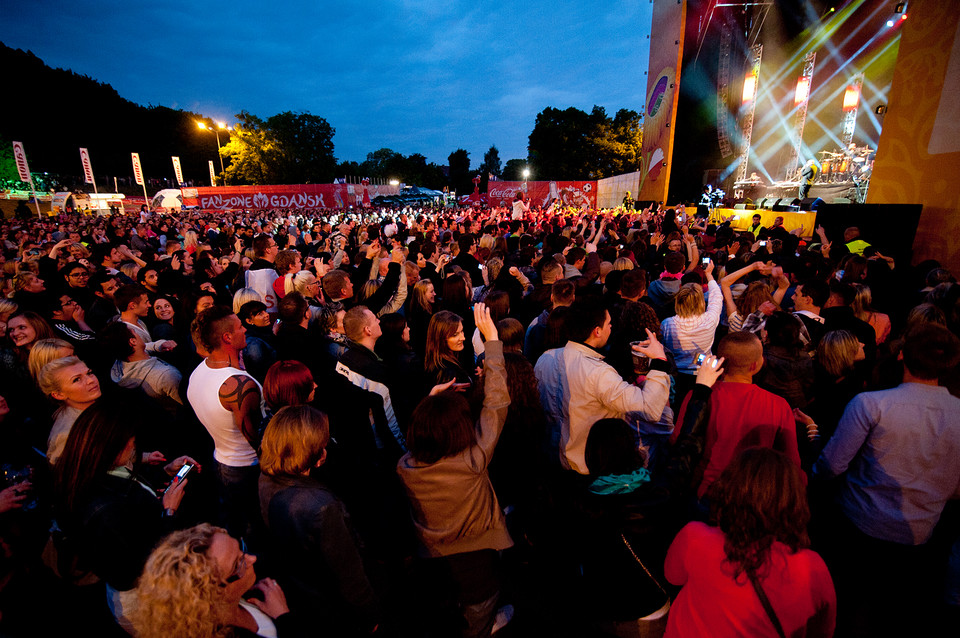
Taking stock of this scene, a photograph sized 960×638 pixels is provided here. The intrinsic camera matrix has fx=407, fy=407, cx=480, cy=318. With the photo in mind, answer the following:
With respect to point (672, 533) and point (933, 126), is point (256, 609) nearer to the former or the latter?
point (672, 533)

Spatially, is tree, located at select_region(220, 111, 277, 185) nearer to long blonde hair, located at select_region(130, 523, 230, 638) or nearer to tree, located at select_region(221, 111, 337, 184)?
tree, located at select_region(221, 111, 337, 184)

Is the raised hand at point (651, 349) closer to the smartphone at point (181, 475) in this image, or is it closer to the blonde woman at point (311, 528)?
the blonde woman at point (311, 528)

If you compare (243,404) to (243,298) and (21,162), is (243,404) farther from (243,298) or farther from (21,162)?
(21,162)

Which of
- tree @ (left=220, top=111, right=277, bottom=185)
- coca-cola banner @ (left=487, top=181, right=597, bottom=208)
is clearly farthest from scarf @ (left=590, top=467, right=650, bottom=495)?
tree @ (left=220, top=111, right=277, bottom=185)

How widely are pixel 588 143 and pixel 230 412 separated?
48.6m

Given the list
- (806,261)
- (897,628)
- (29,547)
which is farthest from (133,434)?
(806,261)

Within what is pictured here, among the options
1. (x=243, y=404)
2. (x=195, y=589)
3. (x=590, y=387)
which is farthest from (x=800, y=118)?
(x=195, y=589)

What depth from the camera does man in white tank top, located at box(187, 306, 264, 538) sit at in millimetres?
2510

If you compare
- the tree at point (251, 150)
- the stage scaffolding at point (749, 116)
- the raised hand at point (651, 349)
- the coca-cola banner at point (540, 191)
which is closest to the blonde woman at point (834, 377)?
the raised hand at point (651, 349)

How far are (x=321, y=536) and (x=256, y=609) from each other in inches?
12.3

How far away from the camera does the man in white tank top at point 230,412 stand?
98.8 inches

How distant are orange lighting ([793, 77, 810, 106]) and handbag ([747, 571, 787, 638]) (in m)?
25.5

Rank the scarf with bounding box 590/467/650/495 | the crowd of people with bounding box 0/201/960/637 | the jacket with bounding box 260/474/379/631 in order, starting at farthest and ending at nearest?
the scarf with bounding box 590/467/650/495 < the jacket with bounding box 260/474/379/631 < the crowd of people with bounding box 0/201/960/637

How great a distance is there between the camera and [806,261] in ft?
18.5
